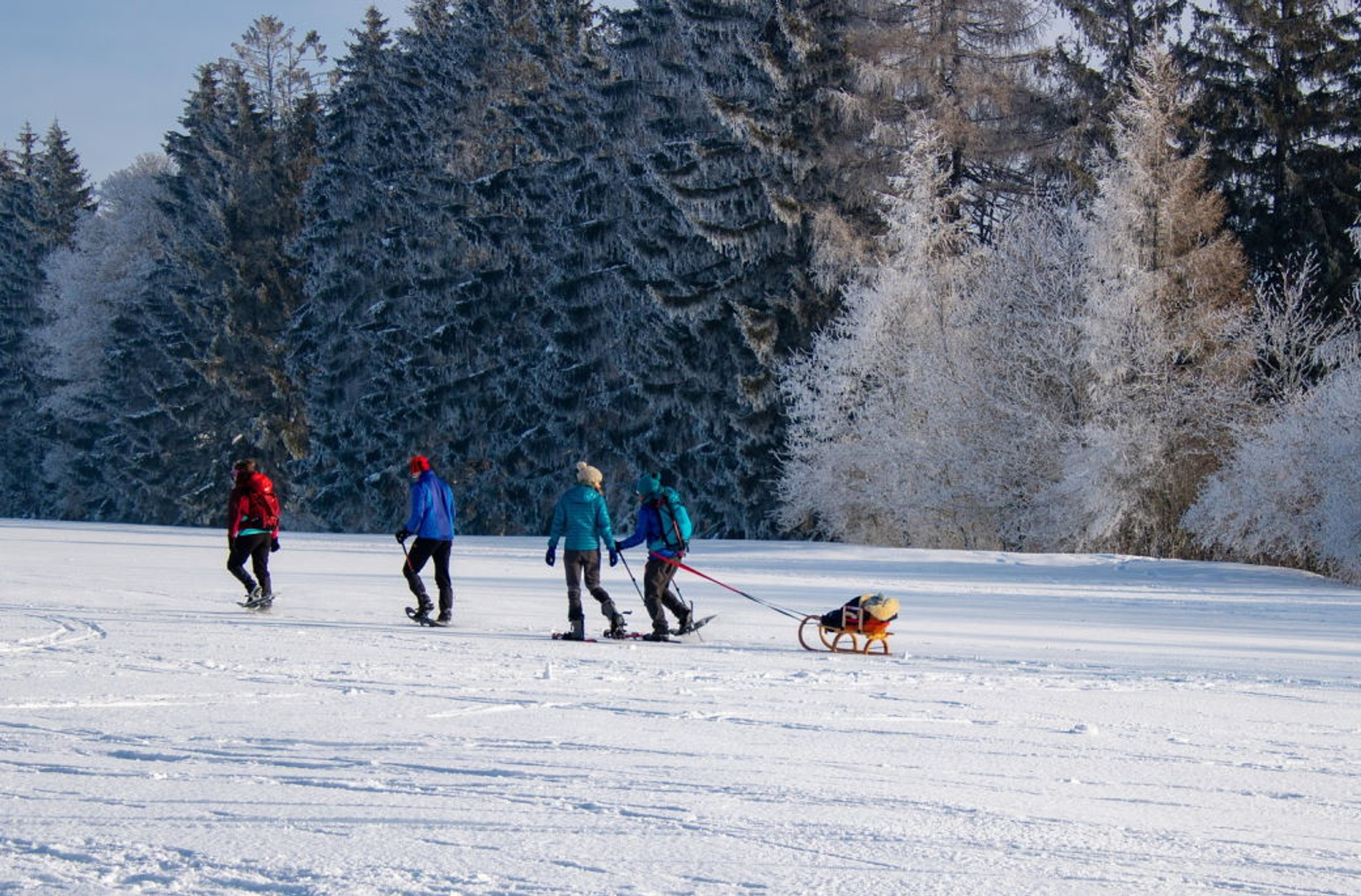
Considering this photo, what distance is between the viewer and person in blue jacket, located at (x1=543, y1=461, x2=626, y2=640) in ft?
41.5

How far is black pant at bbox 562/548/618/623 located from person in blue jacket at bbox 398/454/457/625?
1637 millimetres

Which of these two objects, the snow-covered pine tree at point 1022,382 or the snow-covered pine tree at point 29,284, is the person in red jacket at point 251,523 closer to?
the snow-covered pine tree at point 1022,382

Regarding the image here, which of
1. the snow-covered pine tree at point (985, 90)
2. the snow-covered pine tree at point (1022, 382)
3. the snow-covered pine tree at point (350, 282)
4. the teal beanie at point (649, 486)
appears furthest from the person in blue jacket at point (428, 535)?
the snow-covered pine tree at point (350, 282)

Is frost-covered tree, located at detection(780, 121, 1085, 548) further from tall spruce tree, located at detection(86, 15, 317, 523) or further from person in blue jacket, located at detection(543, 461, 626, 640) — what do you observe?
tall spruce tree, located at detection(86, 15, 317, 523)

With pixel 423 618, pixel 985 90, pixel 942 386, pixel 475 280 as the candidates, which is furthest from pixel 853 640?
pixel 475 280

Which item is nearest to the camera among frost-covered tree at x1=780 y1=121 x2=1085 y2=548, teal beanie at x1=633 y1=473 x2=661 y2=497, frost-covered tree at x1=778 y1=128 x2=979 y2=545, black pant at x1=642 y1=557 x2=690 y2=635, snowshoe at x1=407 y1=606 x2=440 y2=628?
teal beanie at x1=633 y1=473 x2=661 y2=497

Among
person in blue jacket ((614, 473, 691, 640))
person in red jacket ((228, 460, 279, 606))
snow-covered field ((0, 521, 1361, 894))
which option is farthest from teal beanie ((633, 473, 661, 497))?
person in red jacket ((228, 460, 279, 606))

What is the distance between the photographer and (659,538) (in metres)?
12.7

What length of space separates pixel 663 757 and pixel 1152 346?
23.4m

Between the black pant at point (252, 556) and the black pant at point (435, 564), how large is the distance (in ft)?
5.88

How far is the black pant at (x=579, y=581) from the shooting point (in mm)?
12602

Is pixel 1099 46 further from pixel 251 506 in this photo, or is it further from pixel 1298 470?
pixel 251 506

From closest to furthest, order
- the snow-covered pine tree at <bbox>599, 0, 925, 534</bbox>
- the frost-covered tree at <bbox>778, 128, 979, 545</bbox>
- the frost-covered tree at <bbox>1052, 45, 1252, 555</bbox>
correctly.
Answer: the frost-covered tree at <bbox>1052, 45, 1252, 555</bbox>
the frost-covered tree at <bbox>778, 128, 979, 545</bbox>
the snow-covered pine tree at <bbox>599, 0, 925, 534</bbox>

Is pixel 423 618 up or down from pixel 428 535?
down
